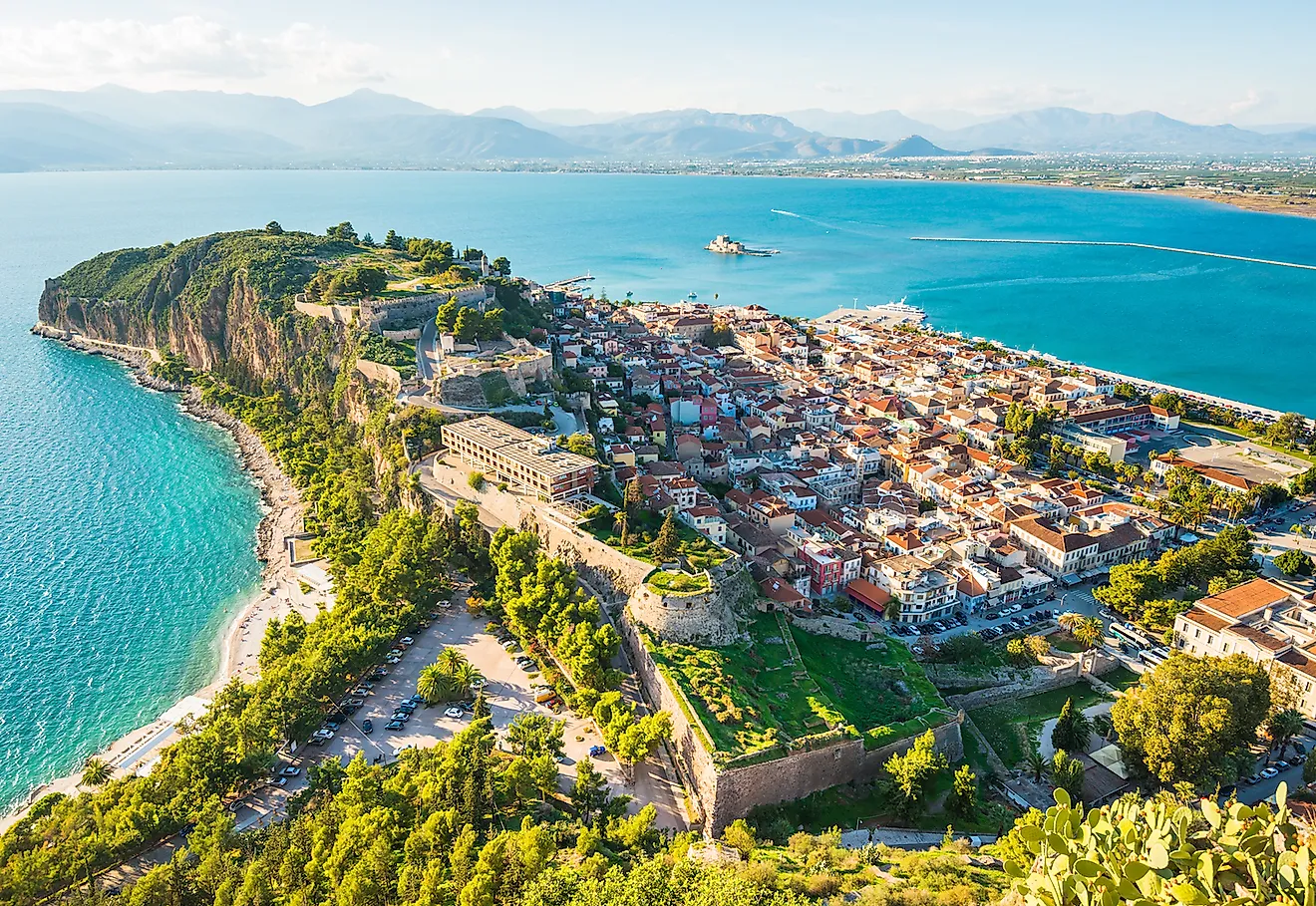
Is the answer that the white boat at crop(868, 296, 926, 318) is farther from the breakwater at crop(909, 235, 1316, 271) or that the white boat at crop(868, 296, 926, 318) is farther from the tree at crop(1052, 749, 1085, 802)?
the tree at crop(1052, 749, 1085, 802)

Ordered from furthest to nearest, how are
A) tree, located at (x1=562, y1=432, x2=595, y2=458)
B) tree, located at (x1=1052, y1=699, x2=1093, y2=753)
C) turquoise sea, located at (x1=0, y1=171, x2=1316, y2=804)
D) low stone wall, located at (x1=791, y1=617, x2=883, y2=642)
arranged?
tree, located at (x1=562, y1=432, x2=595, y2=458) → turquoise sea, located at (x1=0, y1=171, x2=1316, y2=804) → low stone wall, located at (x1=791, y1=617, x2=883, y2=642) → tree, located at (x1=1052, y1=699, x2=1093, y2=753)

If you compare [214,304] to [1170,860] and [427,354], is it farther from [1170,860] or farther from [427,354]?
[1170,860]

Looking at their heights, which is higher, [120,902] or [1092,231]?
[1092,231]

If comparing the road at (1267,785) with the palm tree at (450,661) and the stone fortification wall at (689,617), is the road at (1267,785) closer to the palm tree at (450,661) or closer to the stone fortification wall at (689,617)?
the stone fortification wall at (689,617)

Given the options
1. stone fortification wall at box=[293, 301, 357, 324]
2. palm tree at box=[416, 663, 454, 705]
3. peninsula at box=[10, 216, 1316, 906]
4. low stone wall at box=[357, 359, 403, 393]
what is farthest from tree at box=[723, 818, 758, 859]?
stone fortification wall at box=[293, 301, 357, 324]

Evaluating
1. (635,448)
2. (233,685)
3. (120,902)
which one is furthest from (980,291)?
(120,902)

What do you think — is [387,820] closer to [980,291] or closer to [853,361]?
[853,361]

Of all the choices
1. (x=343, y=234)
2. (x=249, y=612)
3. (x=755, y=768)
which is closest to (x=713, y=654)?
(x=755, y=768)
